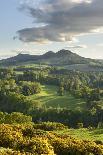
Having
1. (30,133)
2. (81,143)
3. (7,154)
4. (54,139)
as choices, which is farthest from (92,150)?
(7,154)

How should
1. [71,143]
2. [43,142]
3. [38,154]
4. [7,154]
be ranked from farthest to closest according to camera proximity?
[71,143] < [43,142] < [38,154] < [7,154]

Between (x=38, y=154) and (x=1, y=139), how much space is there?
492 cm

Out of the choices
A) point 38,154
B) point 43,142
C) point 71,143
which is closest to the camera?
point 38,154

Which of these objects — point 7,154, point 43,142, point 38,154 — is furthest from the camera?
point 43,142

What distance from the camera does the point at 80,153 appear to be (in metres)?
39.3

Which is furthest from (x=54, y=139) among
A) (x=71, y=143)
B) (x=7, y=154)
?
(x=7, y=154)

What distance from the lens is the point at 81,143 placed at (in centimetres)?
4125

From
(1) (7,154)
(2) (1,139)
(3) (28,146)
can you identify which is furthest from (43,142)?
(1) (7,154)

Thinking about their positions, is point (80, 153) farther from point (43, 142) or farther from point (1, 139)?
point (1, 139)

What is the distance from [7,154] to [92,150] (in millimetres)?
12900

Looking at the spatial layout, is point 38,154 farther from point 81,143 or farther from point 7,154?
point 81,143

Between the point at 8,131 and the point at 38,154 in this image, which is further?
the point at 8,131

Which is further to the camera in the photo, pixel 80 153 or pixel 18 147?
pixel 80 153

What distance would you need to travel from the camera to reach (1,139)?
3791 centimetres
